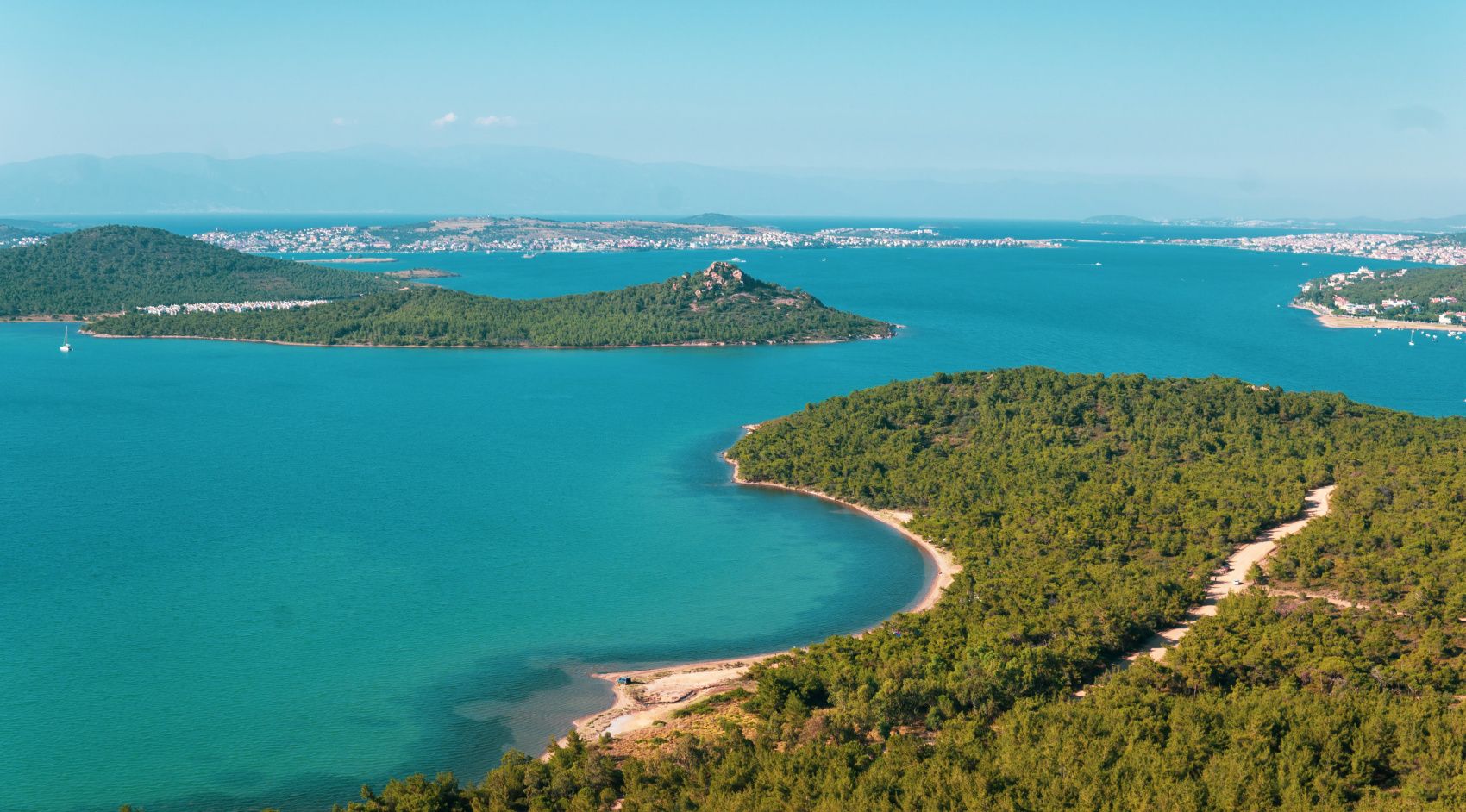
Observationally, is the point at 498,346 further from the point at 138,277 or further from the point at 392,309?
the point at 138,277

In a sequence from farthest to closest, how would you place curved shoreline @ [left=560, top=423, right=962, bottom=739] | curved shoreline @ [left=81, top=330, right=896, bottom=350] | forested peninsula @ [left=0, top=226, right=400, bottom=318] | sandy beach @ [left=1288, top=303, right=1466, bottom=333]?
forested peninsula @ [left=0, top=226, right=400, bottom=318]
sandy beach @ [left=1288, top=303, right=1466, bottom=333]
curved shoreline @ [left=81, top=330, right=896, bottom=350]
curved shoreline @ [left=560, top=423, right=962, bottom=739]

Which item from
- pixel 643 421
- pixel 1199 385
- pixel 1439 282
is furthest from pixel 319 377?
pixel 1439 282

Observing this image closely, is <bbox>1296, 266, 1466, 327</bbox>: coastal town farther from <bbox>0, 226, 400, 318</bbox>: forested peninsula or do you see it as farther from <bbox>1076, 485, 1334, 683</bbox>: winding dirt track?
<bbox>0, 226, 400, 318</bbox>: forested peninsula

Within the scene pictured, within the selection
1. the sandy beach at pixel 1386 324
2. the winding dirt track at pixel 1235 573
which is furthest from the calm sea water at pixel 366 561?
the sandy beach at pixel 1386 324

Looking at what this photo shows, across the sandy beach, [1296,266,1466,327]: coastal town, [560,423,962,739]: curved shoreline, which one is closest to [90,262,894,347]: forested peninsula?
the sandy beach

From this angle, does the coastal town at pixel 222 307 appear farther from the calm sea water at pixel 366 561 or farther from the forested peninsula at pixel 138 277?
the calm sea water at pixel 366 561

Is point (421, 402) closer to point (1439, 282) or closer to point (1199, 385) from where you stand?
point (1199, 385)

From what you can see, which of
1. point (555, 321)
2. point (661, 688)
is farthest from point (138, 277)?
point (661, 688)
